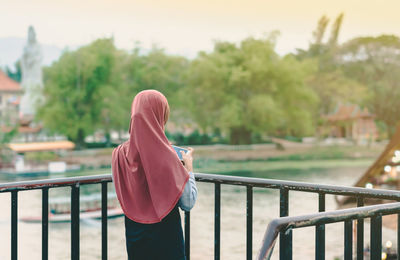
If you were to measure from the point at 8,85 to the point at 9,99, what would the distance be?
2.35 meters

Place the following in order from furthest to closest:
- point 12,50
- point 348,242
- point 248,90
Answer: point 12,50, point 248,90, point 348,242

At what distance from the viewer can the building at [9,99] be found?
46594 millimetres

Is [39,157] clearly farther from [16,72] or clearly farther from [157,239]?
[157,239]

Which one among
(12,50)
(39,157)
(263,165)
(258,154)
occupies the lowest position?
(263,165)

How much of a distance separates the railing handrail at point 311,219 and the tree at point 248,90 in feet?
128

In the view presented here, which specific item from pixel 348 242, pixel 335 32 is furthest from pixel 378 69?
pixel 348 242

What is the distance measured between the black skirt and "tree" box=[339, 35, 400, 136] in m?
46.1

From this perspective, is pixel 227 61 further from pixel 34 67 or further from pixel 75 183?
pixel 75 183

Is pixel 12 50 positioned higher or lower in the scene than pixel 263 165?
higher

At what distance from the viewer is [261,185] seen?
2.09m

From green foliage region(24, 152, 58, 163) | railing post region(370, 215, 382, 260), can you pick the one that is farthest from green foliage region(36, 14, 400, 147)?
railing post region(370, 215, 382, 260)

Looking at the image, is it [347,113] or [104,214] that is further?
[347,113]

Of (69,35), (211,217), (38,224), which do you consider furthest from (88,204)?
(69,35)

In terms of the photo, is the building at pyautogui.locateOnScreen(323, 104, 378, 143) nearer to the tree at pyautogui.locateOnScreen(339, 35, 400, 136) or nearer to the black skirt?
the tree at pyautogui.locateOnScreen(339, 35, 400, 136)
